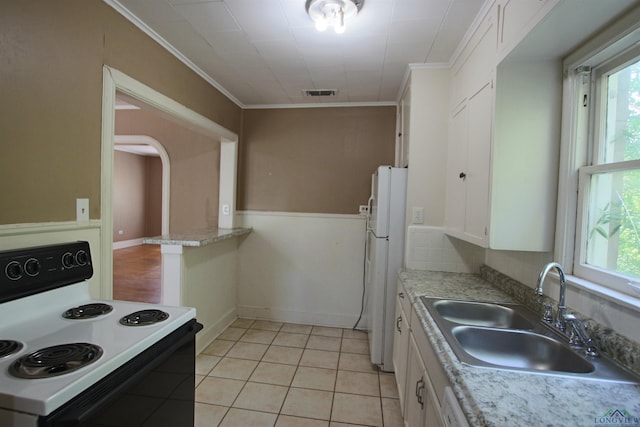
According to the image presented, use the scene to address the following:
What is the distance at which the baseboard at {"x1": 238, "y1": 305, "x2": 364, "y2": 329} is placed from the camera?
332cm

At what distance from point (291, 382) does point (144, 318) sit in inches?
58.4

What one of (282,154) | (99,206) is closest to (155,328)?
(99,206)

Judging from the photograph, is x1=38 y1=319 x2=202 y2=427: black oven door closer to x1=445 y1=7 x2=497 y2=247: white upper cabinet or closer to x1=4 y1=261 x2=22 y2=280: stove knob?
x1=4 y1=261 x2=22 y2=280: stove knob

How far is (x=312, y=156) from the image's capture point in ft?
11.0

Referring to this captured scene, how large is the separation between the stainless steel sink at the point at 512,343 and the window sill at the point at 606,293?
21 cm

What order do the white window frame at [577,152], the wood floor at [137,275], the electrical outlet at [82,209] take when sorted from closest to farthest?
the white window frame at [577,152], the electrical outlet at [82,209], the wood floor at [137,275]

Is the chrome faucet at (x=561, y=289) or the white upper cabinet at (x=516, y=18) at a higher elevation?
the white upper cabinet at (x=516, y=18)

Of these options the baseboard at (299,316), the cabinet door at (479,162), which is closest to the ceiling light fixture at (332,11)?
the cabinet door at (479,162)

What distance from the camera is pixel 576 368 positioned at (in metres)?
1.05

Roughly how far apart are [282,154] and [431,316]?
2519 millimetres

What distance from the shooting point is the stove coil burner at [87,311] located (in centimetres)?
118

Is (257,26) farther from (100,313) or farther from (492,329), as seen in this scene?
(492,329)

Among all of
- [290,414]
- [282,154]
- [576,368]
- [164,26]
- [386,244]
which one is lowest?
[290,414]

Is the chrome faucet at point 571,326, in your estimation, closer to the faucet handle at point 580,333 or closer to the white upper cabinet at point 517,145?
the faucet handle at point 580,333
